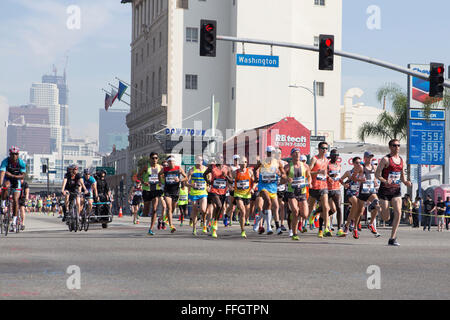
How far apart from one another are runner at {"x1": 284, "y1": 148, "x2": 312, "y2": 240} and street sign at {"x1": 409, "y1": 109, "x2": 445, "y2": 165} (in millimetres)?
16340

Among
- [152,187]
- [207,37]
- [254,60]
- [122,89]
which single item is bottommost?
[152,187]

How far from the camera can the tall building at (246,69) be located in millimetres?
72125

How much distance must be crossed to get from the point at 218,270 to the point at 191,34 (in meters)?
66.6

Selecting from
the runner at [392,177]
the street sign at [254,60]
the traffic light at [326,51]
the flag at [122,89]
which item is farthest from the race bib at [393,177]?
the flag at [122,89]

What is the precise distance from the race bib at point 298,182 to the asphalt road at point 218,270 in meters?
1.67

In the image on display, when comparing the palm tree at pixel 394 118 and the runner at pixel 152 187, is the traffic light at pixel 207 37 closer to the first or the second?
the runner at pixel 152 187

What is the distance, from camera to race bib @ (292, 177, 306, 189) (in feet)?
58.9

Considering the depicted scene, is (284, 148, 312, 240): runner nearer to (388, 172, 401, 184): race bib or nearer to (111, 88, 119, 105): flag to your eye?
(388, 172, 401, 184): race bib

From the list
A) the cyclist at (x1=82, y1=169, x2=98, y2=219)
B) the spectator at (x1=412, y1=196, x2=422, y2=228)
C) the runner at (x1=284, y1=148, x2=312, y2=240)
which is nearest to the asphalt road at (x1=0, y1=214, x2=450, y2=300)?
the runner at (x1=284, y1=148, x2=312, y2=240)

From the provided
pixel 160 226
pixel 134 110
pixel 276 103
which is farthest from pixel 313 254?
pixel 134 110

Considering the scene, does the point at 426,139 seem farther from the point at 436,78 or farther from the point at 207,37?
the point at 207,37

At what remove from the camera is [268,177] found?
62.0ft

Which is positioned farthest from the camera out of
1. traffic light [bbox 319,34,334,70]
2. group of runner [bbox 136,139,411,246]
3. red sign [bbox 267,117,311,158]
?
red sign [bbox 267,117,311,158]

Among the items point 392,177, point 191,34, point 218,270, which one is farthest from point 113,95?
point 218,270
